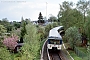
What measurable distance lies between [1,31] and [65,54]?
18.4 metres

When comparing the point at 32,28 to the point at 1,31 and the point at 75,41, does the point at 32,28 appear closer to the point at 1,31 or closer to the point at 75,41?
the point at 75,41

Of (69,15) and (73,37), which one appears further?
(69,15)

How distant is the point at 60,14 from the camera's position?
57.3m

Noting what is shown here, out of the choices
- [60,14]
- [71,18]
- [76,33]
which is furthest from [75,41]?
[60,14]

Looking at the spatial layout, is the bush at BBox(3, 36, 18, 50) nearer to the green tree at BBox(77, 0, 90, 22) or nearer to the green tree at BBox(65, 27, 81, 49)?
the green tree at BBox(65, 27, 81, 49)

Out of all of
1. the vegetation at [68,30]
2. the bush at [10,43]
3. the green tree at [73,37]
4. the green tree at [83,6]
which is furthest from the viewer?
the green tree at [83,6]

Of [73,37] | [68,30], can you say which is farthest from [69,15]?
[73,37]

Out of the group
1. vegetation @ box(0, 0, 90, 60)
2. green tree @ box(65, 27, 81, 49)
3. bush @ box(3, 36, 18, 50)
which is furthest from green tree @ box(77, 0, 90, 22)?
bush @ box(3, 36, 18, 50)

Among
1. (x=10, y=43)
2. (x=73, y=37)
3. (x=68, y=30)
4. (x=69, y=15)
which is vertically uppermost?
(x=69, y=15)

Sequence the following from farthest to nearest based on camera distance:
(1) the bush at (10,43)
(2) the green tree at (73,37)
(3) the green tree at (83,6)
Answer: (3) the green tree at (83,6) → (1) the bush at (10,43) → (2) the green tree at (73,37)

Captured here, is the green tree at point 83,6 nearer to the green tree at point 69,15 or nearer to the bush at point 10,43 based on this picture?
the green tree at point 69,15

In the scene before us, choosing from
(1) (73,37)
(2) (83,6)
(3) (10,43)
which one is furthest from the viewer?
(2) (83,6)

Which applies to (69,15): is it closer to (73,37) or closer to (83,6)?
(83,6)

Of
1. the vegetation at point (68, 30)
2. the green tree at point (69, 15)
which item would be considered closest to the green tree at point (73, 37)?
the vegetation at point (68, 30)
